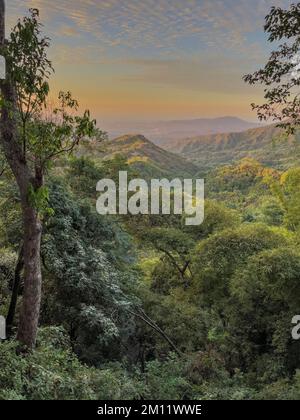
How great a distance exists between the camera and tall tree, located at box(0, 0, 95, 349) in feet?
16.5

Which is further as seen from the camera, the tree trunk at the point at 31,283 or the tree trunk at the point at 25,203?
the tree trunk at the point at 31,283

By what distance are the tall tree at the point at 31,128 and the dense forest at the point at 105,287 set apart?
16mm

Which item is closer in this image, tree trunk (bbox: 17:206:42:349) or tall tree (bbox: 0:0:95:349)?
tall tree (bbox: 0:0:95:349)

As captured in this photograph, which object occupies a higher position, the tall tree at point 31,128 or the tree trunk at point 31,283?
the tall tree at point 31,128

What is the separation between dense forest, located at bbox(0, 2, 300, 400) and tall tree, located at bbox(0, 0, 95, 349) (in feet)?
0.05

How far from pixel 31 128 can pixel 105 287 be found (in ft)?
15.4

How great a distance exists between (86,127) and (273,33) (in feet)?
10.2

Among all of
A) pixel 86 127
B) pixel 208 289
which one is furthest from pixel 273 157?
pixel 86 127

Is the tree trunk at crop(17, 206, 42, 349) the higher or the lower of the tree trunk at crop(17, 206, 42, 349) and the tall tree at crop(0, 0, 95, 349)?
the lower

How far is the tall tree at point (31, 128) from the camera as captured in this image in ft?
16.5

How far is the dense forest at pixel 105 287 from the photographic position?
5.51 m

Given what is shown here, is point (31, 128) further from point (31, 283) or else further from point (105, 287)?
point (105, 287)

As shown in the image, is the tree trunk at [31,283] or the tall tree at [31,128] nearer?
the tall tree at [31,128]

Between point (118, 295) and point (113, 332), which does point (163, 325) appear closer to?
point (118, 295)
